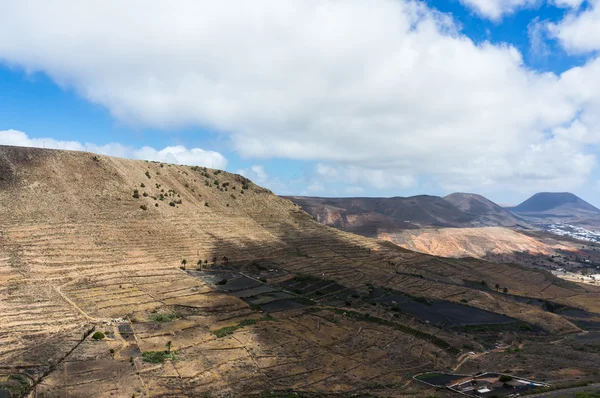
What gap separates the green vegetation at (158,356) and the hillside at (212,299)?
17cm

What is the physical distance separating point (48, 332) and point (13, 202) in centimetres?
3579

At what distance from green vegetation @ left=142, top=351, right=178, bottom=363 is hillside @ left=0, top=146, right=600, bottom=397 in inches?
6.5

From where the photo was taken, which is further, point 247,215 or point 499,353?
point 247,215

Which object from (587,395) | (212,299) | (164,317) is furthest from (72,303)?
(587,395)

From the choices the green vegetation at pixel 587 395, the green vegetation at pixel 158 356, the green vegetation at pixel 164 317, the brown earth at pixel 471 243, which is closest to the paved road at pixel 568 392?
the green vegetation at pixel 587 395

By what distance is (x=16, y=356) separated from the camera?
28828 mm

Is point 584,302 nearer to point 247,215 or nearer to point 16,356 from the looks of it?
point 247,215

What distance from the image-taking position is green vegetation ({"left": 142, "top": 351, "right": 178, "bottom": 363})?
30578 millimetres

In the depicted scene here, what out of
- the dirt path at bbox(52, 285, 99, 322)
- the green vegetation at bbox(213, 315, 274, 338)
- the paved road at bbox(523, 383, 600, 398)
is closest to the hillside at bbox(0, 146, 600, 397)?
the dirt path at bbox(52, 285, 99, 322)

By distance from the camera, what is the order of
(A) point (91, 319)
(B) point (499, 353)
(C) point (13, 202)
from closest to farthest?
(A) point (91, 319) < (B) point (499, 353) < (C) point (13, 202)

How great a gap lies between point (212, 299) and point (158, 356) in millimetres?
16273

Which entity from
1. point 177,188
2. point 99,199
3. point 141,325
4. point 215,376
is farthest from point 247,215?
point 215,376

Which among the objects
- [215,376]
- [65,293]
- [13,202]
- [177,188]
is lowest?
[215,376]

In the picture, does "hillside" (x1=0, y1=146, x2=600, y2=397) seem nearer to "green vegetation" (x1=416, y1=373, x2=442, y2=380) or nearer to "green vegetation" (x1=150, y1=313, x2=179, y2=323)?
"green vegetation" (x1=150, y1=313, x2=179, y2=323)
